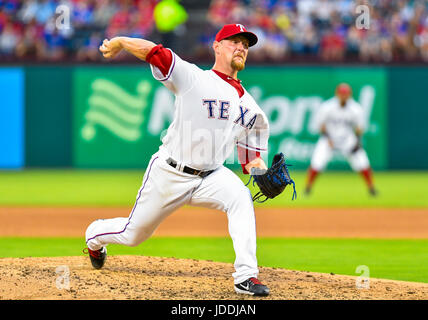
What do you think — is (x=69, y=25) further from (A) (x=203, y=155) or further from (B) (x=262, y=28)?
(A) (x=203, y=155)

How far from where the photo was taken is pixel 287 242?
8.31m

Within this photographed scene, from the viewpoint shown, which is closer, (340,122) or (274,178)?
(274,178)

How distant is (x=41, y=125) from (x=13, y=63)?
1660mm

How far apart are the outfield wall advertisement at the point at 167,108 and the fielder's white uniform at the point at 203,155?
1143 cm

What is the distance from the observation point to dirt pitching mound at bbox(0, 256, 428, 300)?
198 inches

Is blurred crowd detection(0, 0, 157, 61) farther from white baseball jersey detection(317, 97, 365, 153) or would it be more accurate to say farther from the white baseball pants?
the white baseball pants

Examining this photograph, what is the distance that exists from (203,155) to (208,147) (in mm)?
73

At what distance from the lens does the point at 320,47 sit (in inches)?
690

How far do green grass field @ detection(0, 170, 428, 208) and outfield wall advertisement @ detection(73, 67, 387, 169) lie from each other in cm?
57

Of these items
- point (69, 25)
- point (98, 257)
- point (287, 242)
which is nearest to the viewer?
point (98, 257)

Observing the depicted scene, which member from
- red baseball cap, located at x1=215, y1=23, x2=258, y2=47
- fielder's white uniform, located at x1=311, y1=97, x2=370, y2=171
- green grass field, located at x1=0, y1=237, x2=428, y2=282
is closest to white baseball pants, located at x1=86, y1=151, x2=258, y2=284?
red baseball cap, located at x1=215, y1=23, x2=258, y2=47

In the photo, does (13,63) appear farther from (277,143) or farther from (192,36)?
(277,143)

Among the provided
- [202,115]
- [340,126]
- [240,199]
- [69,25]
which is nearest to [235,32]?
[202,115]

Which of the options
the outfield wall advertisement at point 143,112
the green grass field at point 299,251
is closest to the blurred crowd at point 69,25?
the outfield wall advertisement at point 143,112
